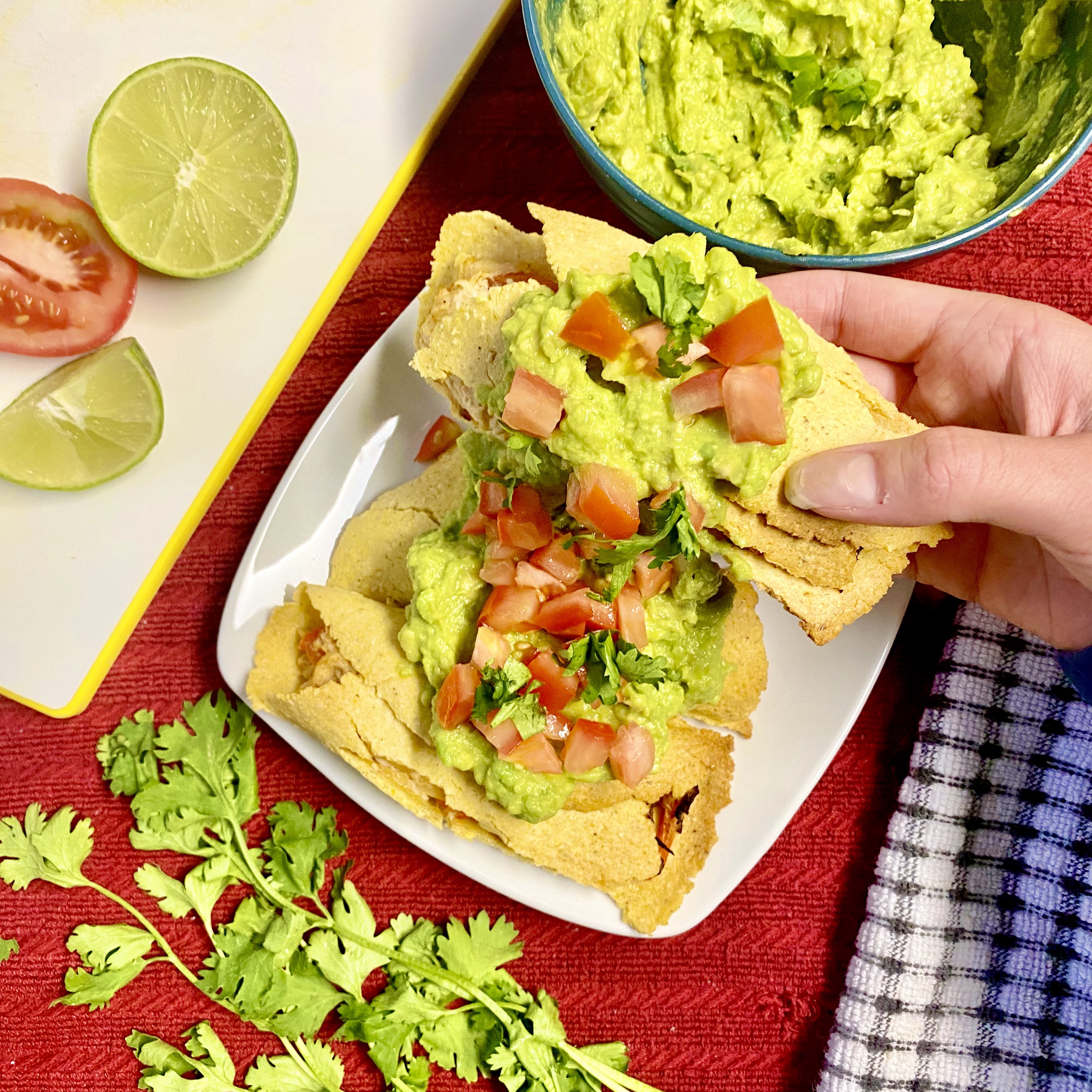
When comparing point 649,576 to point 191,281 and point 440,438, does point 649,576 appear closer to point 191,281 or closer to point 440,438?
point 440,438

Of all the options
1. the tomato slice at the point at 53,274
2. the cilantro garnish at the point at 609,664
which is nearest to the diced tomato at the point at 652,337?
the cilantro garnish at the point at 609,664

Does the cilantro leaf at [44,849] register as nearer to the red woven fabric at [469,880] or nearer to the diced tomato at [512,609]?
the red woven fabric at [469,880]

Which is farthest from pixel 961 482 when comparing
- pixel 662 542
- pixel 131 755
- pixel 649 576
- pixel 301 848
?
pixel 131 755

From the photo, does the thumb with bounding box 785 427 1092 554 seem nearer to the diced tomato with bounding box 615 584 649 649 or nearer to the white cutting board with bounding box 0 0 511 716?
the diced tomato with bounding box 615 584 649 649

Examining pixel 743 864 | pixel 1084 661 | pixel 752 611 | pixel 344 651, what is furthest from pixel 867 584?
pixel 344 651

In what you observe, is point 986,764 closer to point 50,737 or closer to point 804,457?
point 804,457

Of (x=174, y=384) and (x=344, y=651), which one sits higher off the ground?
(x=174, y=384)
